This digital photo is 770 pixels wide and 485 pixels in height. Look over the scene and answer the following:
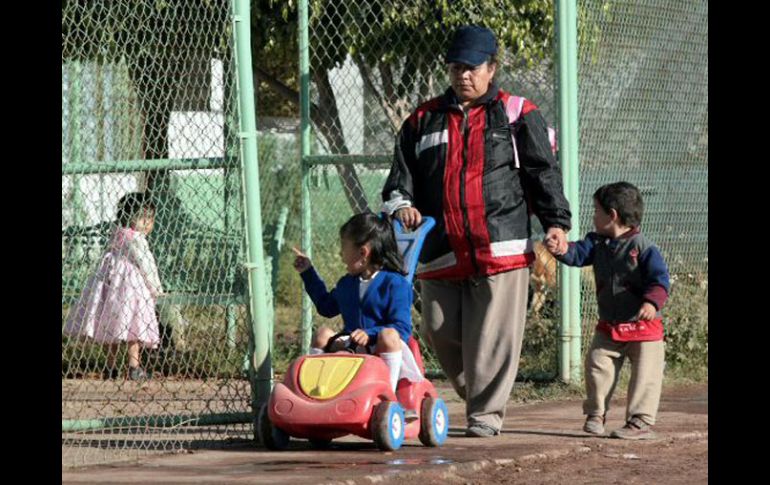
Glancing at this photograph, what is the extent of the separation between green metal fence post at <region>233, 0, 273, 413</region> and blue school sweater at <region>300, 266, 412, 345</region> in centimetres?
42

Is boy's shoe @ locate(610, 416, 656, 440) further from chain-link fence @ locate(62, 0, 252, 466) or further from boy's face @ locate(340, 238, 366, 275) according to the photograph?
chain-link fence @ locate(62, 0, 252, 466)

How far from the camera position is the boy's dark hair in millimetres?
7973

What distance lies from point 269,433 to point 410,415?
27.6 inches

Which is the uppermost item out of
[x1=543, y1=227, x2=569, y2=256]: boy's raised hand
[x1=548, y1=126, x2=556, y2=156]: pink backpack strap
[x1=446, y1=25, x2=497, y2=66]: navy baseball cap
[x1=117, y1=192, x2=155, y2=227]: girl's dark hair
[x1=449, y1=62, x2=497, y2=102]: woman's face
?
[x1=446, y1=25, x2=497, y2=66]: navy baseball cap

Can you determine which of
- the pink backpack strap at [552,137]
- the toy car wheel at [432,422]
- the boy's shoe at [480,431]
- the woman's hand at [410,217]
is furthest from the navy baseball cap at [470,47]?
the boy's shoe at [480,431]

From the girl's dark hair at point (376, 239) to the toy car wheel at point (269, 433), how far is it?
0.95 metres

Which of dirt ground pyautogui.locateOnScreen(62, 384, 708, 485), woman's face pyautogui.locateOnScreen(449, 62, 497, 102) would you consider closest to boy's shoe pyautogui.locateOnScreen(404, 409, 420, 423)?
dirt ground pyautogui.locateOnScreen(62, 384, 708, 485)

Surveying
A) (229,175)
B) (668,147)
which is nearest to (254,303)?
(229,175)

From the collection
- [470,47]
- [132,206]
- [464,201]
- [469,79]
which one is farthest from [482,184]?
[132,206]

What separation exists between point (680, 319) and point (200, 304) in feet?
13.8

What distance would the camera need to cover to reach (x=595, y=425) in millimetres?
8039

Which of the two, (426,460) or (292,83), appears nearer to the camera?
(426,460)
